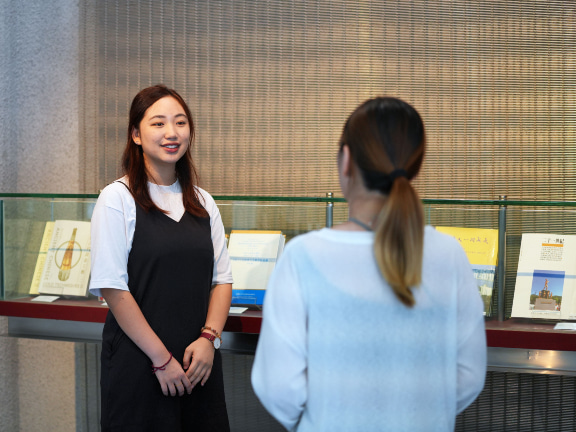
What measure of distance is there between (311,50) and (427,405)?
2.66m

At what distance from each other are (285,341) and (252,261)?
1.36 m

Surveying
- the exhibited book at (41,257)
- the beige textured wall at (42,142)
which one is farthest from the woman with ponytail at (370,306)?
the beige textured wall at (42,142)

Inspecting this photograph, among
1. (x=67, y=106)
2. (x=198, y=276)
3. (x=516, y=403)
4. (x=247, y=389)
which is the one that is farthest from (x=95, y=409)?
(x=516, y=403)

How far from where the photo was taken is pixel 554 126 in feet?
10.5

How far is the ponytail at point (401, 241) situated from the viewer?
1.06 m

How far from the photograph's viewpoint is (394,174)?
3.59 feet

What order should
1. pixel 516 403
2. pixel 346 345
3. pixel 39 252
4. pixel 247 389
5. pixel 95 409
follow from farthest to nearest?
pixel 95 409, pixel 247 389, pixel 516 403, pixel 39 252, pixel 346 345

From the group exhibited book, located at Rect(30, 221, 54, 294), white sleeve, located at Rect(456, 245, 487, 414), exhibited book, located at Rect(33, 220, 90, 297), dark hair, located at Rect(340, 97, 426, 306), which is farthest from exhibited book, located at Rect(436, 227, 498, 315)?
exhibited book, located at Rect(30, 221, 54, 294)

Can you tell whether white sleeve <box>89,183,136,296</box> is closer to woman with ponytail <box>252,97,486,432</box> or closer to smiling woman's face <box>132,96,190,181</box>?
smiling woman's face <box>132,96,190,181</box>

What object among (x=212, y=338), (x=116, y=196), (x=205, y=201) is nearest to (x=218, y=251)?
(x=205, y=201)

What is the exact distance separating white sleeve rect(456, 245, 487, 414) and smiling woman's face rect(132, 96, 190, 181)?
1113mm

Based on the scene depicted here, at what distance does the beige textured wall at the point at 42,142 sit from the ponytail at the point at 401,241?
308 cm

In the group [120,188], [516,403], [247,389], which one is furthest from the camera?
[247,389]

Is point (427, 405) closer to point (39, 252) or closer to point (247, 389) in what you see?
point (39, 252)
